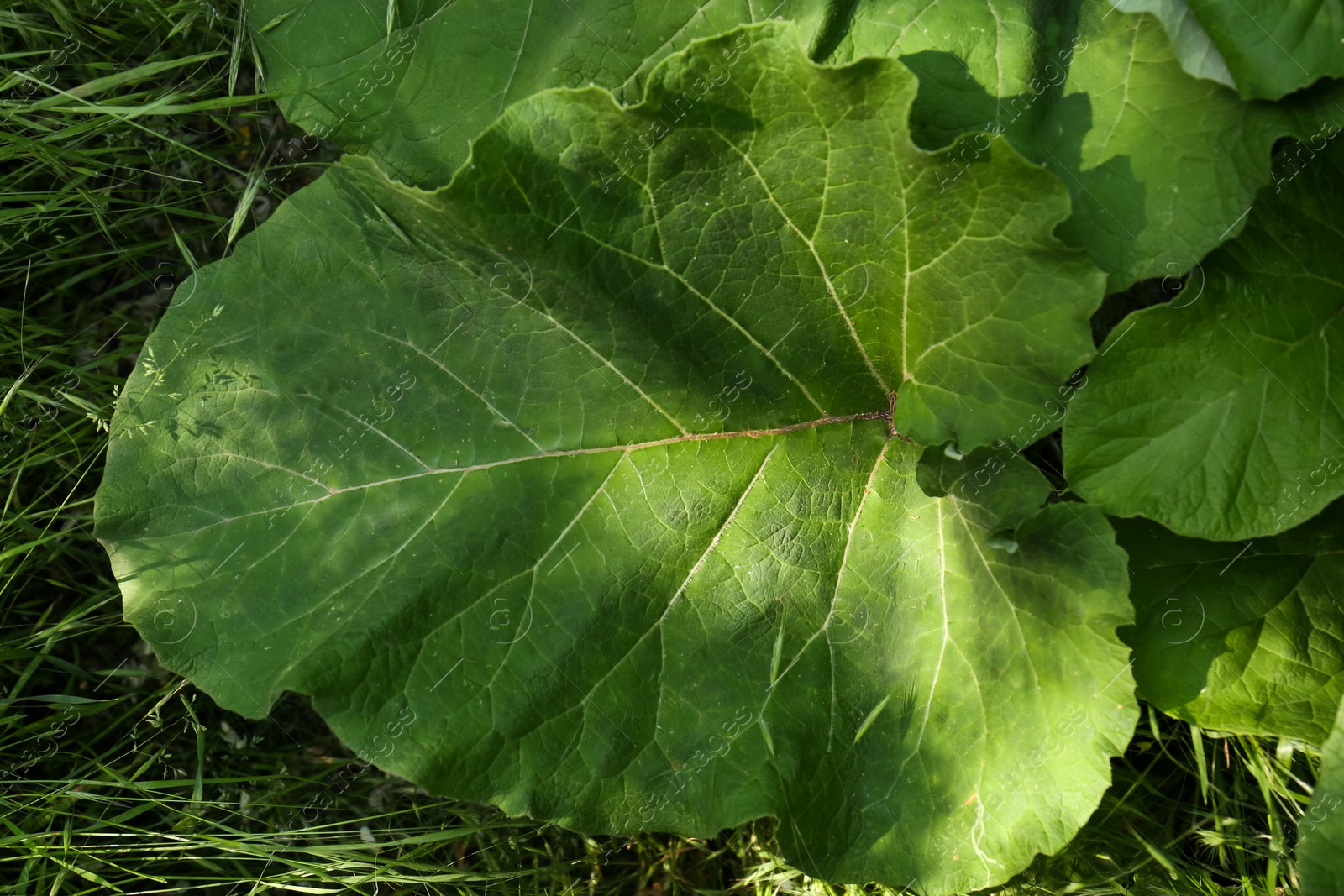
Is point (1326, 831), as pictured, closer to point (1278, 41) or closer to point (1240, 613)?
point (1240, 613)

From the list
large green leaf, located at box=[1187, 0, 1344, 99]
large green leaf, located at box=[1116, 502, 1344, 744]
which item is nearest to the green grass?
large green leaf, located at box=[1116, 502, 1344, 744]

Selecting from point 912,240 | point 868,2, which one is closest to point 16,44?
point 868,2

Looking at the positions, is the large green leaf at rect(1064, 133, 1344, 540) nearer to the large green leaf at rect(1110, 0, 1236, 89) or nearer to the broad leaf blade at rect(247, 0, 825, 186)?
the large green leaf at rect(1110, 0, 1236, 89)

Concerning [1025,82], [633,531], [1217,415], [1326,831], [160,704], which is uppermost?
[1025,82]

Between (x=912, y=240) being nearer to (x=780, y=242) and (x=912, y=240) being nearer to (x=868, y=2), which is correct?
(x=780, y=242)

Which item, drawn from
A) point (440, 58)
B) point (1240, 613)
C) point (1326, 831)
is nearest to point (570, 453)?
point (440, 58)

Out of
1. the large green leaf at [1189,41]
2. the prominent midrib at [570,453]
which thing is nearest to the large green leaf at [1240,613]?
the prominent midrib at [570,453]
